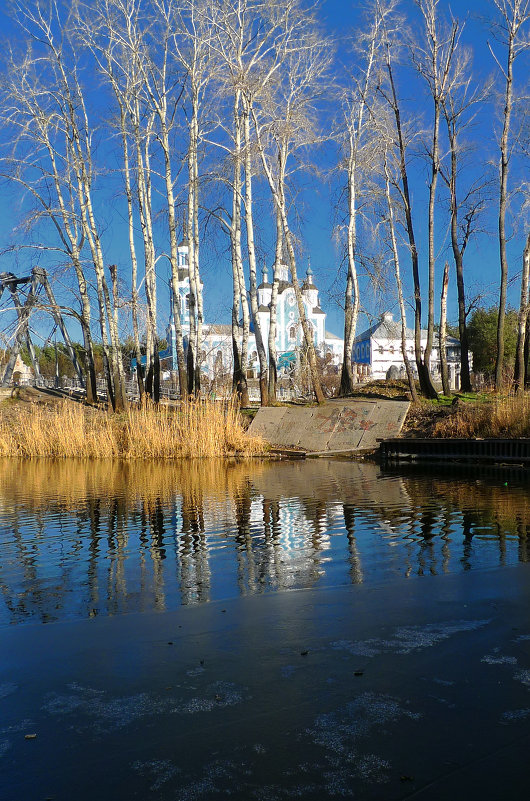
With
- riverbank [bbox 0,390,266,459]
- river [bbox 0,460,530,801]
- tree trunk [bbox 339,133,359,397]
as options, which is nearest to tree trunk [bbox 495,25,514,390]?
tree trunk [bbox 339,133,359,397]

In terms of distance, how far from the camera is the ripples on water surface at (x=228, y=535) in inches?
230

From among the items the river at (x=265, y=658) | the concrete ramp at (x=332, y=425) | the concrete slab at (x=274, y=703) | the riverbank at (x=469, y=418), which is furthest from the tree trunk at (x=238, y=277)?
the concrete slab at (x=274, y=703)

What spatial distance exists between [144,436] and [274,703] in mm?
15994

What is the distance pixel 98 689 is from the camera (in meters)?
3.67

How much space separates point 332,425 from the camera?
2117 centimetres

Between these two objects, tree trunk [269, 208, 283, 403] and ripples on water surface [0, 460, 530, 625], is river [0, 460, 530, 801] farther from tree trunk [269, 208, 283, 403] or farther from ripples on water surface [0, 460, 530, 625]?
tree trunk [269, 208, 283, 403]

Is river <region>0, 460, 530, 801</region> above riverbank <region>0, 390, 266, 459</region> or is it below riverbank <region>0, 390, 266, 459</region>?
below

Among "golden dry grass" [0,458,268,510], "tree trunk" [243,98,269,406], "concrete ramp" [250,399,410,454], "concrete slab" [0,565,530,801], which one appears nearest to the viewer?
"concrete slab" [0,565,530,801]

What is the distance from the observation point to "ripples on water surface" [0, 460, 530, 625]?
5.84 metres

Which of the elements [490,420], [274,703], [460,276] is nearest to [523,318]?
[460,276]

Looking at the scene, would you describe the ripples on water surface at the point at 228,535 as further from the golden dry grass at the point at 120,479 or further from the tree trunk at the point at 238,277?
the tree trunk at the point at 238,277

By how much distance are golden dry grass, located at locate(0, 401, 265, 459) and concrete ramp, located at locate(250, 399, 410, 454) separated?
166 cm

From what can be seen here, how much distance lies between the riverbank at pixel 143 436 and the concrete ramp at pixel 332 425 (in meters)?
1.55

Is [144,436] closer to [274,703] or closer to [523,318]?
[523,318]
